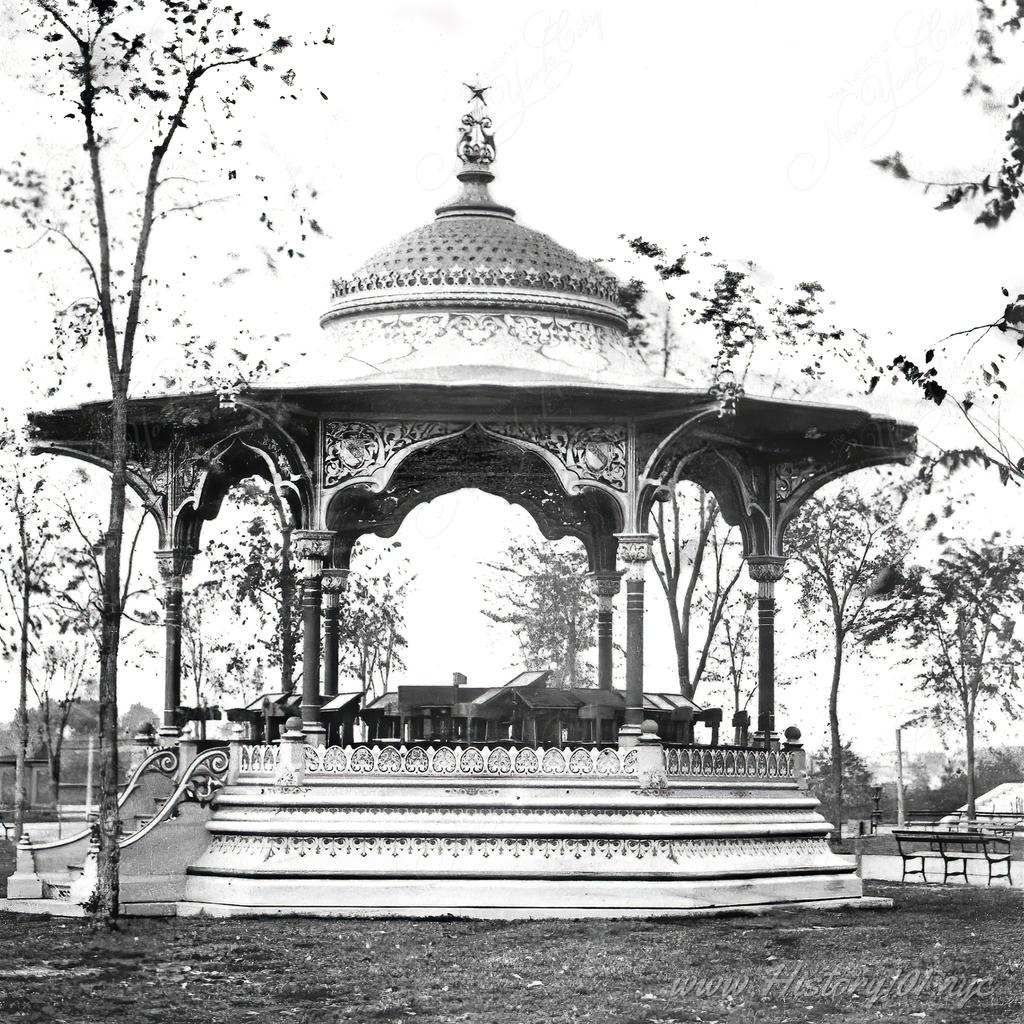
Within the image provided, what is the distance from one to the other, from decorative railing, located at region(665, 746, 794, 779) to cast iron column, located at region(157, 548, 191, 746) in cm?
699

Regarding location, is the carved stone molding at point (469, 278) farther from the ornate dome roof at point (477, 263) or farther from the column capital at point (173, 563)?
the column capital at point (173, 563)

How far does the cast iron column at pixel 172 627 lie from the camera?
1028 inches

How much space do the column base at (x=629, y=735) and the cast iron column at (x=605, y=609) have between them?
5.70m

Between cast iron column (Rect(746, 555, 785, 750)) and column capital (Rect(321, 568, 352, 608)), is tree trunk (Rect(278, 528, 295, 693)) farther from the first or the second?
cast iron column (Rect(746, 555, 785, 750))

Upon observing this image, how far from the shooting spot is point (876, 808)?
50.9 metres

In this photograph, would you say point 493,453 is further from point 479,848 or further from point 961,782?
point 961,782

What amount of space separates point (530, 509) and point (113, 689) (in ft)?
36.6

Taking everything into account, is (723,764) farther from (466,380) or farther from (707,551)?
(707,551)

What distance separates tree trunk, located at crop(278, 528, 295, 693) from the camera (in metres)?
36.6

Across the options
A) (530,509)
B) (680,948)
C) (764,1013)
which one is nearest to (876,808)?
(530,509)

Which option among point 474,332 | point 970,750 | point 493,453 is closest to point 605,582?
point 493,453

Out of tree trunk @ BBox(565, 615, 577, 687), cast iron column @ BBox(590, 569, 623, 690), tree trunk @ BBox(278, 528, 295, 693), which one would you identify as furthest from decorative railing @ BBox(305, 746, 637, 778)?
tree trunk @ BBox(565, 615, 577, 687)

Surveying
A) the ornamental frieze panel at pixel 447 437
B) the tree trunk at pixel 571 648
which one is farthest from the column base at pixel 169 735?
the tree trunk at pixel 571 648

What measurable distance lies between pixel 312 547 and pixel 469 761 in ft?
10.8
